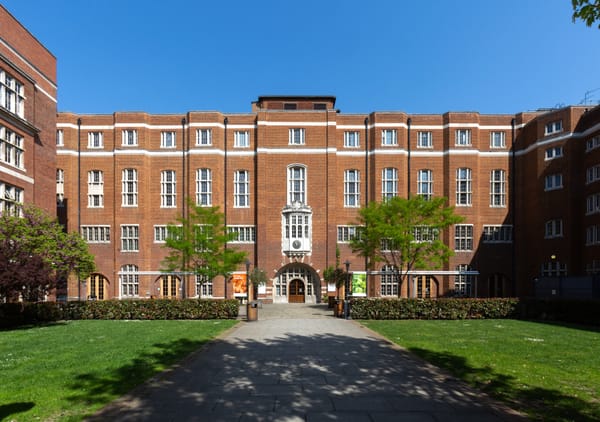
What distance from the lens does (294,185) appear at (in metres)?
35.9

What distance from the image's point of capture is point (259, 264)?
3469cm

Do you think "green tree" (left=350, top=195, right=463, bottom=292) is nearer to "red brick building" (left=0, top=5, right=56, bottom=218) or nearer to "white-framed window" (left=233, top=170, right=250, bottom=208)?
"white-framed window" (left=233, top=170, right=250, bottom=208)

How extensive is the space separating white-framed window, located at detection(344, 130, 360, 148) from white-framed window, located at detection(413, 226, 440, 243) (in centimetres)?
1139

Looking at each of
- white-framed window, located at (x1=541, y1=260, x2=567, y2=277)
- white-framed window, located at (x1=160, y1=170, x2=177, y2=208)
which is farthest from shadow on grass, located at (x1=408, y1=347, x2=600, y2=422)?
white-framed window, located at (x1=160, y1=170, x2=177, y2=208)

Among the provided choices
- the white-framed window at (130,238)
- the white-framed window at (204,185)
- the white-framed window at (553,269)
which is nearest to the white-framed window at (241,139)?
the white-framed window at (204,185)

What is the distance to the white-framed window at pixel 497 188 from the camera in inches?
1426

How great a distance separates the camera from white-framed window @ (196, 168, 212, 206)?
35.8 m

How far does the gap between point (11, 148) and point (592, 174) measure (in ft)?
133

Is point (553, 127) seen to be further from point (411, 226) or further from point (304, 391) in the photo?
point (304, 391)

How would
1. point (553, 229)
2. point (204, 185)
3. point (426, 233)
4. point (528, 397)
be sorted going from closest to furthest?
point (528, 397) < point (426, 233) < point (553, 229) < point (204, 185)

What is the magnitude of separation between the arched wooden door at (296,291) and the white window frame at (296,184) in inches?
295

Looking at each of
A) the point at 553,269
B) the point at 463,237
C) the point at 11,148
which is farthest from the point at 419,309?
the point at 11,148

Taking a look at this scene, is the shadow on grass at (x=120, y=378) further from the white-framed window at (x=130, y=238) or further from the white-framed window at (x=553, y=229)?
the white-framed window at (x=553, y=229)

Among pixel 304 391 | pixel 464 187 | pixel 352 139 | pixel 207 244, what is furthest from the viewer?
pixel 352 139
